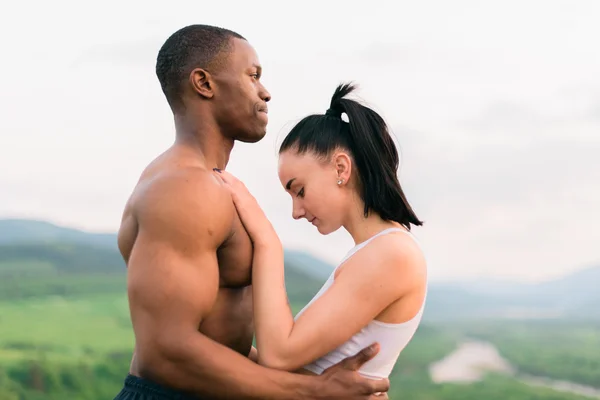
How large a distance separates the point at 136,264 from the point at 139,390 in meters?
0.48

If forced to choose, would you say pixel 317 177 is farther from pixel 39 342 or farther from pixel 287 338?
pixel 39 342

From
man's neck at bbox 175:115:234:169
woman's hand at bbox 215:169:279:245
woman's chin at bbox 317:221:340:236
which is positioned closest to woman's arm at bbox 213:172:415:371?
woman's hand at bbox 215:169:279:245

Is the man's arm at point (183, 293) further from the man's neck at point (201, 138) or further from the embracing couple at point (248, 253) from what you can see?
the man's neck at point (201, 138)

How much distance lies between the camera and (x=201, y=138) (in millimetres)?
3168

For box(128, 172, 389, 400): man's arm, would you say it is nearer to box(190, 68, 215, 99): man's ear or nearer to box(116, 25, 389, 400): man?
box(116, 25, 389, 400): man

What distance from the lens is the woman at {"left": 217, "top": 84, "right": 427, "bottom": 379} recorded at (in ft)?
9.86

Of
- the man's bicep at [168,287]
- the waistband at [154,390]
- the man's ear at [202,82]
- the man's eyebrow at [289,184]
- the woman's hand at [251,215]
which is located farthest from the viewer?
the man's eyebrow at [289,184]

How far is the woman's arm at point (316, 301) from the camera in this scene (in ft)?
9.80

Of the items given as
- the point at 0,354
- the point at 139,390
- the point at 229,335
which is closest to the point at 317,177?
the point at 229,335

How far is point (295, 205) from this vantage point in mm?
3287

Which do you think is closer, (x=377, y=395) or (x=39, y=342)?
(x=377, y=395)

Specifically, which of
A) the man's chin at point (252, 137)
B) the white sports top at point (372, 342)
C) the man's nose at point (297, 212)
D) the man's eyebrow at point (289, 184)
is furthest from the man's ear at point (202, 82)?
the white sports top at point (372, 342)

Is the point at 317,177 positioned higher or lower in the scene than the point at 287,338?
higher

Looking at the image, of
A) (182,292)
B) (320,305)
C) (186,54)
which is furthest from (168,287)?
(186,54)
